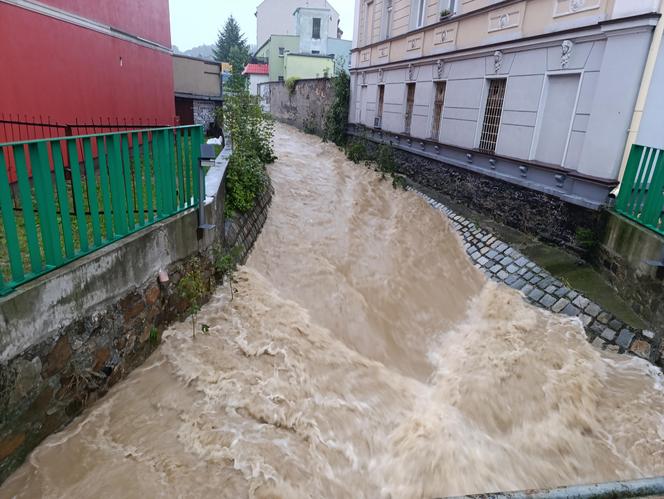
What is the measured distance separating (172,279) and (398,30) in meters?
12.3

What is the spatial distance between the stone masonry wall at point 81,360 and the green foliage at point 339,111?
13841 millimetres

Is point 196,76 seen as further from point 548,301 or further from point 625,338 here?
point 625,338

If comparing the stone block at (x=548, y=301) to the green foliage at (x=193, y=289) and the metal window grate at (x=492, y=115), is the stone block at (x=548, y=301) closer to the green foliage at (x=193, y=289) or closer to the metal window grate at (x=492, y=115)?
the metal window grate at (x=492, y=115)

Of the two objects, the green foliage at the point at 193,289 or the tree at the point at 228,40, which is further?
the tree at the point at 228,40

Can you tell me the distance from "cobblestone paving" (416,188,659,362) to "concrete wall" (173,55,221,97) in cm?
1260

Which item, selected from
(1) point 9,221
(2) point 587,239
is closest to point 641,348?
(2) point 587,239

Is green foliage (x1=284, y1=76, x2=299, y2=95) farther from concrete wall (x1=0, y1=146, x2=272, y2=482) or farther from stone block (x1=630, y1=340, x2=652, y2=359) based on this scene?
stone block (x1=630, y1=340, x2=652, y2=359)

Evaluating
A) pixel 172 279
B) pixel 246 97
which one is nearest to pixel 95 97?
pixel 246 97

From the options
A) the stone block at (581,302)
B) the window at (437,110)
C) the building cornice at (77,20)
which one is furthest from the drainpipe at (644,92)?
the building cornice at (77,20)

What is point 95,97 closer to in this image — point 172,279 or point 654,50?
point 172,279

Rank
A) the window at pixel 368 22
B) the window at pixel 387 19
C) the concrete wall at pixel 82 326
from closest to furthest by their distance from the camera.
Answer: the concrete wall at pixel 82 326, the window at pixel 387 19, the window at pixel 368 22

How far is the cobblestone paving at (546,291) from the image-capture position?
5531 millimetres

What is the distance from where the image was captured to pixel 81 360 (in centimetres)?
383

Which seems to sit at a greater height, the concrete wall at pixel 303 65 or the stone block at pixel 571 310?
the concrete wall at pixel 303 65
